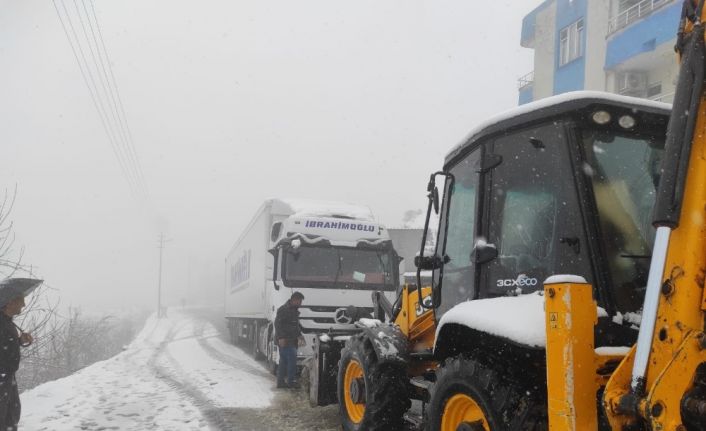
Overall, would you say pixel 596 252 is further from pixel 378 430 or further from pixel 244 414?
pixel 244 414

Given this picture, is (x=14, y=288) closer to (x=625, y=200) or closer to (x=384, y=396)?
(x=384, y=396)

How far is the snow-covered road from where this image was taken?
680 centimetres

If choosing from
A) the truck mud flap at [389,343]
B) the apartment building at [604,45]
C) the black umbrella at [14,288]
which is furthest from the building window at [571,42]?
the black umbrella at [14,288]

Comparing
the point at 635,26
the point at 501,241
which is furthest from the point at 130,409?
the point at 635,26

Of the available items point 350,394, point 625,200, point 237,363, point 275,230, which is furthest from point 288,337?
point 625,200

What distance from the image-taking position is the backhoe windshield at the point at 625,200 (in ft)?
10.00

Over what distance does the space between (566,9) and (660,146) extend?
1777 centimetres

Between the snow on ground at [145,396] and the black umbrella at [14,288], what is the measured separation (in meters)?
2.18

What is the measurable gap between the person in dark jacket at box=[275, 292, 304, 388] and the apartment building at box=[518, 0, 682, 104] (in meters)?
11.7

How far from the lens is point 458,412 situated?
145 inches

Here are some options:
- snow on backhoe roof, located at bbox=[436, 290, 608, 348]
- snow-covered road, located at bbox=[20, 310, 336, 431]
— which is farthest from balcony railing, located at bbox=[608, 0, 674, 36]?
snow on backhoe roof, located at bbox=[436, 290, 608, 348]

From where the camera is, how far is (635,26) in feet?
50.7

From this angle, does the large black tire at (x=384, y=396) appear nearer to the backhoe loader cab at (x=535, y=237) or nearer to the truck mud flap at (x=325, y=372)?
the backhoe loader cab at (x=535, y=237)

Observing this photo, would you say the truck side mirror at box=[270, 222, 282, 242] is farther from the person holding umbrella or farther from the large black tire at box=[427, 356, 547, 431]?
the large black tire at box=[427, 356, 547, 431]
